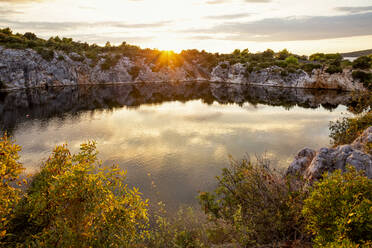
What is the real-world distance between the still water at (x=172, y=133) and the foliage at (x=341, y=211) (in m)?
13.1

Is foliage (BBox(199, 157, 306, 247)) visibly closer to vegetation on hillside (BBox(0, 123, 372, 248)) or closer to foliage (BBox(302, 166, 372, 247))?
vegetation on hillside (BBox(0, 123, 372, 248))

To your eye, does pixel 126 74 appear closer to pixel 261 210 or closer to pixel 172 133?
pixel 172 133

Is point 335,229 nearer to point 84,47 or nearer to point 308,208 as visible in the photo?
point 308,208

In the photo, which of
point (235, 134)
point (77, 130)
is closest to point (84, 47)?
point (77, 130)

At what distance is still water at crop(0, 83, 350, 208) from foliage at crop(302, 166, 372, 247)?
13.1 meters

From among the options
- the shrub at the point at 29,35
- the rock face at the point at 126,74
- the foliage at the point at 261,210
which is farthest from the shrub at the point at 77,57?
the foliage at the point at 261,210

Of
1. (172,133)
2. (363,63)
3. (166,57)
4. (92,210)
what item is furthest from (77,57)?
(92,210)

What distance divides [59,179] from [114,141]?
2989 centimetres

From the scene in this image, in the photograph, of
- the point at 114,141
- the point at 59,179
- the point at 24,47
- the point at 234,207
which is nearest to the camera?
the point at 59,179

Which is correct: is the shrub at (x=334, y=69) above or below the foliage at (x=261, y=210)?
above

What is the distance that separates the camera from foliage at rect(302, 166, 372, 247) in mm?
6867

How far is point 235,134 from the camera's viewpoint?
39469 mm

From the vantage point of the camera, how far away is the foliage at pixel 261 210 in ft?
35.7

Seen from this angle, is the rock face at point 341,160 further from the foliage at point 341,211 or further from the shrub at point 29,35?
the shrub at point 29,35
